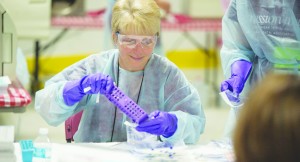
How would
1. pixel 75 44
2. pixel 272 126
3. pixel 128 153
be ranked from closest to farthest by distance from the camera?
pixel 272 126 < pixel 128 153 < pixel 75 44

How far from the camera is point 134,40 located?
2.26 metres

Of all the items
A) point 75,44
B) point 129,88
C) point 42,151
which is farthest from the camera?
point 75,44

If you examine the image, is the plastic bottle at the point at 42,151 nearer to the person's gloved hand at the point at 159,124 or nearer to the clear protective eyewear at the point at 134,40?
the person's gloved hand at the point at 159,124

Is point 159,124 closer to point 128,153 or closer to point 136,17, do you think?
point 128,153

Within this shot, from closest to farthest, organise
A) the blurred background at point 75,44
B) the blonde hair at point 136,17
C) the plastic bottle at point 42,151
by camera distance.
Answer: the plastic bottle at point 42,151, the blonde hair at point 136,17, the blurred background at point 75,44

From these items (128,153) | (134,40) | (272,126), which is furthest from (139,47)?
(272,126)

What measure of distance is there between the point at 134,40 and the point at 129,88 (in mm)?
220

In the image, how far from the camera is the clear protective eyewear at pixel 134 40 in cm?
225

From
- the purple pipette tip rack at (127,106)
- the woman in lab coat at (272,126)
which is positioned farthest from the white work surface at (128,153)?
the woman in lab coat at (272,126)

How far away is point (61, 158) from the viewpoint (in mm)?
2049

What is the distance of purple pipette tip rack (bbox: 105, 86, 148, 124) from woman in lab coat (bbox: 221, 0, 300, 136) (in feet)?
1.22

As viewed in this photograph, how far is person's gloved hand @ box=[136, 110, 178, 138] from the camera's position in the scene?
2.12m

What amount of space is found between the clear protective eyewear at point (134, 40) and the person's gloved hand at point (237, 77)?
34cm

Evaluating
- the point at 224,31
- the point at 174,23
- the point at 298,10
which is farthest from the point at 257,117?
the point at 174,23
